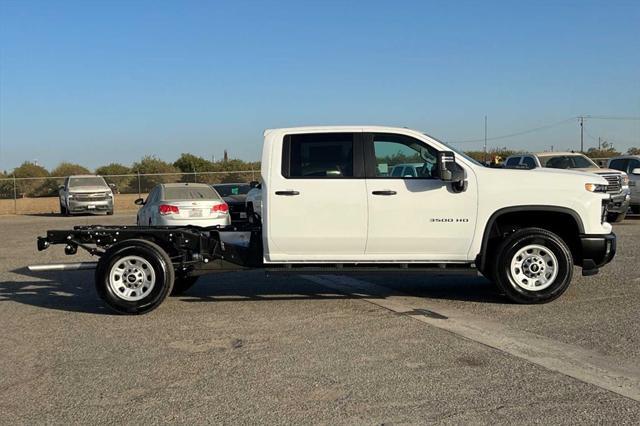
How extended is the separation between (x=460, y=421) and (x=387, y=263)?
353cm

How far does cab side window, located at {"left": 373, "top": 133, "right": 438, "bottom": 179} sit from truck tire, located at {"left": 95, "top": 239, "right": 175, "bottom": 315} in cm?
283

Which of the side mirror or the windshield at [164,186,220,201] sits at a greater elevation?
the side mirror

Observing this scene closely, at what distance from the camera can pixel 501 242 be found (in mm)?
7832

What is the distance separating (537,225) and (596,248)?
75cm

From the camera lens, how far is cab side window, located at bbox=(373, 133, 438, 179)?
772 centimetres

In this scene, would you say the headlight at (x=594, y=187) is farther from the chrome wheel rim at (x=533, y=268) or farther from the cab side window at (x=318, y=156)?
the cab side window at (x=318, y=156)

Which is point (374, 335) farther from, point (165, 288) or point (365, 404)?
point (165, 288)

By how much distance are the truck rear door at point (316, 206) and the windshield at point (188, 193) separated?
6.84 m

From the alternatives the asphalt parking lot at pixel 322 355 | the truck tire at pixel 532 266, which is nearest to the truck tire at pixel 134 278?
the asphalt parking lot at pixel 322 355

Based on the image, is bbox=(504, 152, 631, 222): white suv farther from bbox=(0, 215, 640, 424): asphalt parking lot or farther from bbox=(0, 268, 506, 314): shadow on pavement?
bbox=(0, 268, 506, 314): shadow on pavement

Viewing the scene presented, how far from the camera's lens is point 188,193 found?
1452 cm

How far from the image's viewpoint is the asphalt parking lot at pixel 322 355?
4566 millimetres

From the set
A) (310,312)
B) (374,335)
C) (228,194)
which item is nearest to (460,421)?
(374,335)

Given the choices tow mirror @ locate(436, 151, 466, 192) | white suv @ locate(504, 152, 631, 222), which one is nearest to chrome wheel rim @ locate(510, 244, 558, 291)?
tow mirror @ locate(436, 151, 466, 192)
